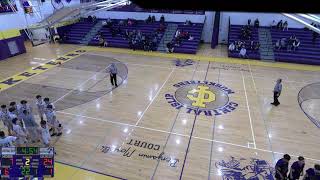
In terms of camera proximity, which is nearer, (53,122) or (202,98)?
(53,122)

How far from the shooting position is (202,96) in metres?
12.3

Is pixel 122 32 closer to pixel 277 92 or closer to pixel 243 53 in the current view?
pixel 243 53

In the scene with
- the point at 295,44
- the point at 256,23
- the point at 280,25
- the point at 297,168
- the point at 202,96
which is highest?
the point at 256,23

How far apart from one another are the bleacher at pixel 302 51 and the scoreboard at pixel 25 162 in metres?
17.5

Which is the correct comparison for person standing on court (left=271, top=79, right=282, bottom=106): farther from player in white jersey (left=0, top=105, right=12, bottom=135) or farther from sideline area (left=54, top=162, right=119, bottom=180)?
player in white jersey (left=0, top=105, right=12, bottom=135)

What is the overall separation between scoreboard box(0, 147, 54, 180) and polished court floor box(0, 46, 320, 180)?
5.70 ft

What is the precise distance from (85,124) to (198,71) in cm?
863

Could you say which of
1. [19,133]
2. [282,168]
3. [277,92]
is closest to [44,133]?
[19,133]

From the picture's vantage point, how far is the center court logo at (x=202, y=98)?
435 inches

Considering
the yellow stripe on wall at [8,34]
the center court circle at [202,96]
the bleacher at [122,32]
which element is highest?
the yellow stripe on wall at [8,34]

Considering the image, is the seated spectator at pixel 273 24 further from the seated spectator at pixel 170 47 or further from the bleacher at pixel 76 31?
the bleacher at pixel 76 31

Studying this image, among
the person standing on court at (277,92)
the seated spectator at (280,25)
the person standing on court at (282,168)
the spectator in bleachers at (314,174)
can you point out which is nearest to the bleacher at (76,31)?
the seated spectator at (280,25)

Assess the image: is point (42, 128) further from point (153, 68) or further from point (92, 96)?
point (153, 68)

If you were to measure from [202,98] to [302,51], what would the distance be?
37.4ft
